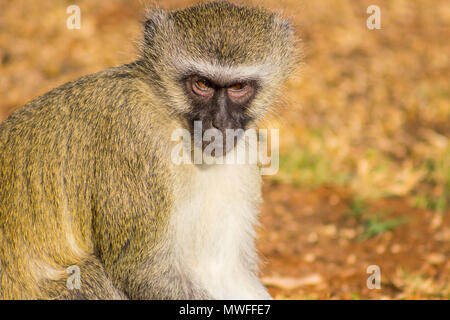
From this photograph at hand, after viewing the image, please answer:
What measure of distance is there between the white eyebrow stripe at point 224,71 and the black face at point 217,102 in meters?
0.04

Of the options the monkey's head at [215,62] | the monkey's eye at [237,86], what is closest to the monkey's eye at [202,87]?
the monkey's head at [215,62]

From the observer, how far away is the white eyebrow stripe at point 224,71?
3.81m

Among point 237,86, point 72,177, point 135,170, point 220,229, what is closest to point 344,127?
point 220,229

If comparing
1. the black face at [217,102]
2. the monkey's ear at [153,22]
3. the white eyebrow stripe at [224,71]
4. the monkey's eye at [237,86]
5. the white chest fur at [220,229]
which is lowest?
the white chest fur at [220,229]

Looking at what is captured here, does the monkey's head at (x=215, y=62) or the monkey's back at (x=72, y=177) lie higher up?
the monkey's head at (x=215, y=62)

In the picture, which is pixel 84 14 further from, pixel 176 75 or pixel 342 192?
pixel 176 75

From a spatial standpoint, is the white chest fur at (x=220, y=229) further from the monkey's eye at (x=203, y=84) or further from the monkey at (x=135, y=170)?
the monkey's eye at (x=203, y=84)

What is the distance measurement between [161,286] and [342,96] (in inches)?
249

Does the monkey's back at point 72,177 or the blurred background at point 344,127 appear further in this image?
the blurred background at point 344,127

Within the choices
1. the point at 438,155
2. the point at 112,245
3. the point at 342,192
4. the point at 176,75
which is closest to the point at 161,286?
the point at 112,245

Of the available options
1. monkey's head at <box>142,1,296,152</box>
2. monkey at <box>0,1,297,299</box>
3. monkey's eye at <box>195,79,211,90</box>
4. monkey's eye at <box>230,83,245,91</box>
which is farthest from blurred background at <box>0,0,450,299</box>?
monkey's eye at <box>195,79,211,90</box>

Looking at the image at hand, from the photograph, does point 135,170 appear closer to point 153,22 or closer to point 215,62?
point 215,62

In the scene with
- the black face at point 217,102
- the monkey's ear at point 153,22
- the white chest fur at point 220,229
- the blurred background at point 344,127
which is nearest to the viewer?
the black face at point 217,102

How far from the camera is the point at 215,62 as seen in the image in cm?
385
